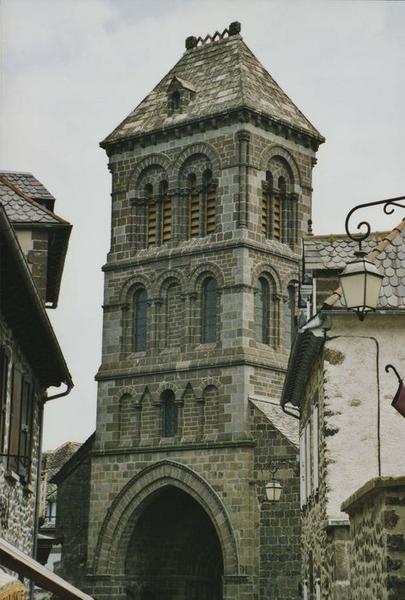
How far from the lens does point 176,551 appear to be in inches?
1686

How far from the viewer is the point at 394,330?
62.8 ft

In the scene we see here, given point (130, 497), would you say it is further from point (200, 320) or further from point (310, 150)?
point (310, 150)

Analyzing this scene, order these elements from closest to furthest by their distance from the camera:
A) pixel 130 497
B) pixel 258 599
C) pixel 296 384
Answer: pixel 296 384 → pixel 258 599 → pixel 130 497

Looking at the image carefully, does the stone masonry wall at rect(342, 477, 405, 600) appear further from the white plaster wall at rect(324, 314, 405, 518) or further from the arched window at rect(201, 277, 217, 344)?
the arched window at rect(201, 277, 217, 344)

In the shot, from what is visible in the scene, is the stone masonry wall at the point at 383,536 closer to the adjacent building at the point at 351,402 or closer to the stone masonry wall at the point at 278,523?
the adjacent building at the point at 351,402

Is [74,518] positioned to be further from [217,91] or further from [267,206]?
[217,91]

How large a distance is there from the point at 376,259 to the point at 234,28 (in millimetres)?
29025

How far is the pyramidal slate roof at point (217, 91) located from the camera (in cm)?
4341

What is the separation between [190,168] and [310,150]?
14.4ft

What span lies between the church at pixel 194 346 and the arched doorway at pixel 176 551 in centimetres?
5

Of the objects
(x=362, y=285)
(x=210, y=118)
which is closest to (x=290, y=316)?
(x=210, y=118)

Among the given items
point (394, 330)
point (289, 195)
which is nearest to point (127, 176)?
point (289, 195)

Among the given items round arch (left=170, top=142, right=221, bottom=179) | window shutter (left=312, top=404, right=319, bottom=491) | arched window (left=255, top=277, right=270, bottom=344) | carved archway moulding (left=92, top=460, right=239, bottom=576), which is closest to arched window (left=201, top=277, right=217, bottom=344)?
arched window (left=255, top=277, right=270, bottom=344)

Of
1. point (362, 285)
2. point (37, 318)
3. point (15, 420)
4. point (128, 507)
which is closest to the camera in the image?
point (362, 285)
